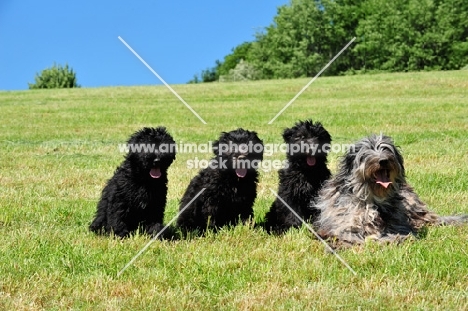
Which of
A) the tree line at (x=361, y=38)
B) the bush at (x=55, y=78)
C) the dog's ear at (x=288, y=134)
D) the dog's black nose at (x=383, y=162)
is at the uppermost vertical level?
the tree line at (x=361, y=38)

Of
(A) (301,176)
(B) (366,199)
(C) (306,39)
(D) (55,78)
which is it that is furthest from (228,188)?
(C) (306,39)

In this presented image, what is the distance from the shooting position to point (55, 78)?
6191 cm

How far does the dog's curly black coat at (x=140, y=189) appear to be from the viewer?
22.0ft

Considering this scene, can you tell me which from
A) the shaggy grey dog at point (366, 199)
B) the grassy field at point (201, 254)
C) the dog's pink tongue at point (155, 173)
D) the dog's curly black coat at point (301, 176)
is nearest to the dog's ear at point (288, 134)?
the dog's curly black coat at point (301, 176)

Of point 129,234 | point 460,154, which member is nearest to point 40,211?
point 129,234

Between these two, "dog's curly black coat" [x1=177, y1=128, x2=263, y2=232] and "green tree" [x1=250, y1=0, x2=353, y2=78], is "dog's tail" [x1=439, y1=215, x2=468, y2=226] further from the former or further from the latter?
"green tree" [x1=250, y1=0, x2=353, y2=78]

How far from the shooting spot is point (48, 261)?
18.8ft

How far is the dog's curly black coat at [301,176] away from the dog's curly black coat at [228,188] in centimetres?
38

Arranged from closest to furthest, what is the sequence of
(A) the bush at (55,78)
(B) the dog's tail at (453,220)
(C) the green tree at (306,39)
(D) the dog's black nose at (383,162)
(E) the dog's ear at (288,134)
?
(D) the dog's black nose at (383,162), (B) the dog's tail at (453,220), (E) the dog's ear at (288,134), (A) the bush at (55,78), (C) the green tree at (306,39)

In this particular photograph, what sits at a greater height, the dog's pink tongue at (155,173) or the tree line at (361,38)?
the tree line at (361,38)

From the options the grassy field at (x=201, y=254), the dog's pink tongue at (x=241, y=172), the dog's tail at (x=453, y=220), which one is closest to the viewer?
the grassy field at (x=201, y=254)

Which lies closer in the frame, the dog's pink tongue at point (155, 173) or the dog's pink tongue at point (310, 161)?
the dog's pink tongue at point (155, 173)

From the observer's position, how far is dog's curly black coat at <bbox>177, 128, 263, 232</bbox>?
7156 millimetres

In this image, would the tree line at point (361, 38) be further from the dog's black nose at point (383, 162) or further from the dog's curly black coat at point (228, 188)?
the dog's black nose at point (383, 162)
